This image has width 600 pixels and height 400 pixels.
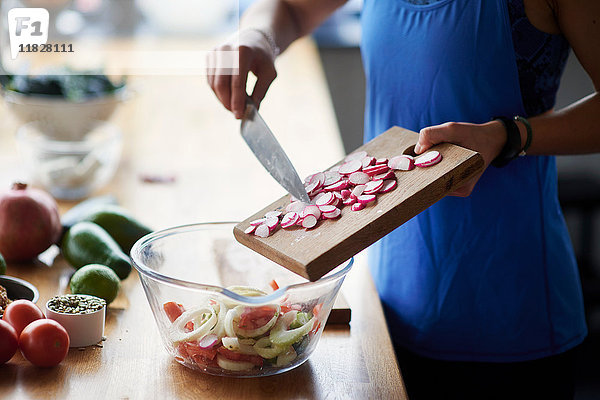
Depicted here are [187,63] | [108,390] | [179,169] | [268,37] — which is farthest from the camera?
[187,63]

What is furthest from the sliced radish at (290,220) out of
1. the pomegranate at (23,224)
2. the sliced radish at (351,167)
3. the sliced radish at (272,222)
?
the pomegranate at (23,224)

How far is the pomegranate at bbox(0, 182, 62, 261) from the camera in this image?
1.29 metres

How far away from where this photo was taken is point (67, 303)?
3.42 feet

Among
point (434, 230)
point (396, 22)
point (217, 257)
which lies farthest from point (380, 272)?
point (396, 22)

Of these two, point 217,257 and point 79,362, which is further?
point 217,257

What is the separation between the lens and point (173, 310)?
38.7 inches

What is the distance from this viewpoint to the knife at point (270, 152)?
1.08m

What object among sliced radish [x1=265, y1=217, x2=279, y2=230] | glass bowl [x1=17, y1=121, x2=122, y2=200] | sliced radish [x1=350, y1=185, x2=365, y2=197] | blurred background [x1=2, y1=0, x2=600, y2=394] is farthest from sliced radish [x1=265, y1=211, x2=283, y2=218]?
blurred background [x1=2, y1=0, x2=600, y2=394]

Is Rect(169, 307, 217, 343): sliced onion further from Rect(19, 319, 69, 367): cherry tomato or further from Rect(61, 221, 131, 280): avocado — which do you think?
Rect(61, 221, 131, 280): avocado

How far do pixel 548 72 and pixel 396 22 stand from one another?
27 centimetres

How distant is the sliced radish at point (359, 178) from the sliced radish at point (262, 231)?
0.48 ft

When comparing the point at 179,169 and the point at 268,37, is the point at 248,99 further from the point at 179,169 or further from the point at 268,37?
the point at 179,169

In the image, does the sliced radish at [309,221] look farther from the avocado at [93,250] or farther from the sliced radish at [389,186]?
the avocado at [93,250]

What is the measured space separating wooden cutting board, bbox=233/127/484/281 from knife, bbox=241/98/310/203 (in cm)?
9
